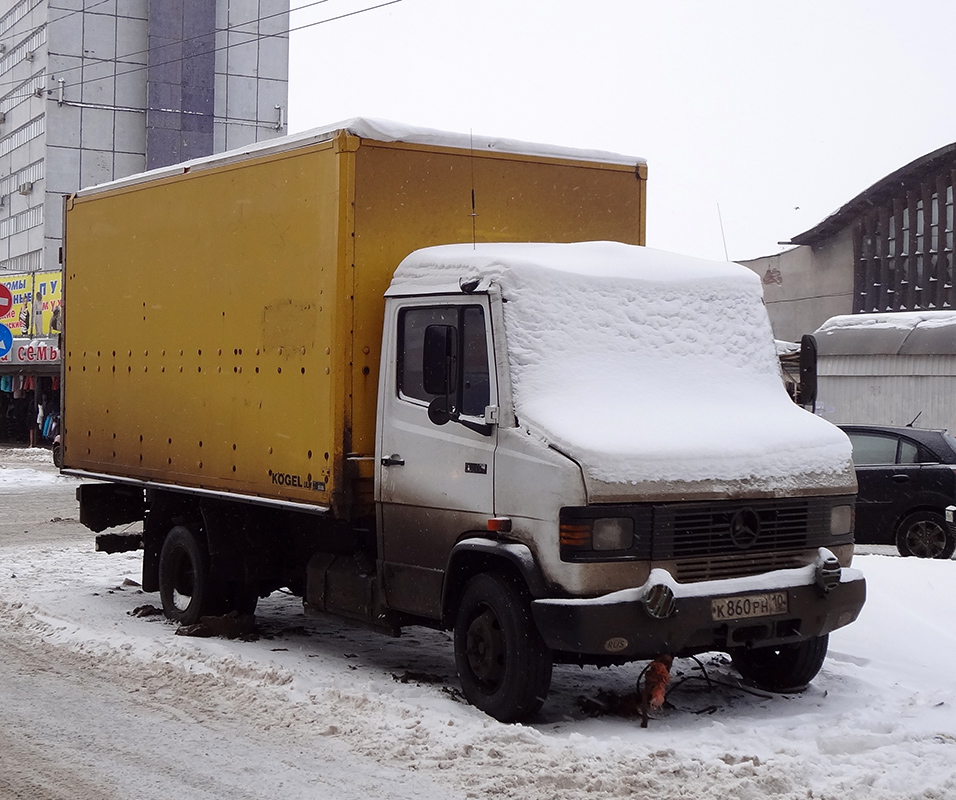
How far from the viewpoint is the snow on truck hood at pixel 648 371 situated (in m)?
6.83

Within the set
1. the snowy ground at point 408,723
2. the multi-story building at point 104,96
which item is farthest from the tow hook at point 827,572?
the multi-story building at point 104,96

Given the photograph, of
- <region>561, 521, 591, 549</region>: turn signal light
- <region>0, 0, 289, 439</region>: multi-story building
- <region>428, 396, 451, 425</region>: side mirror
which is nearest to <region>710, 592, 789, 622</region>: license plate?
<region>561, 521, 591, 549</region>: turn signal light

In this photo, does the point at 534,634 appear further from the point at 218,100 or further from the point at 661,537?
the point at 218,100

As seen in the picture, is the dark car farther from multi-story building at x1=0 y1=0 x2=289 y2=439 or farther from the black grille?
multi-story building at x1=0 y1=0 x2=289 y2=439

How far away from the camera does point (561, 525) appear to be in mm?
6676

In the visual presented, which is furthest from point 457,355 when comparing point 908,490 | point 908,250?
point 908,250

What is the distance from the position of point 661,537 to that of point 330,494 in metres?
2.15

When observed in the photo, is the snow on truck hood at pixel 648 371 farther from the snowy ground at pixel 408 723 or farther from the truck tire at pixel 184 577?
the truck tire at pixel 184 577

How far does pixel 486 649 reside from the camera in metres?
7.19

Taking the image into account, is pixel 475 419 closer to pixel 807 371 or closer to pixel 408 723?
pixel 408 723

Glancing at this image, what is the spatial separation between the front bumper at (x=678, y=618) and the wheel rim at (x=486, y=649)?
1.52 ft

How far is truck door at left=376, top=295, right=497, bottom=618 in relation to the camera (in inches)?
285

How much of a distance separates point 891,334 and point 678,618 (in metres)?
20.9

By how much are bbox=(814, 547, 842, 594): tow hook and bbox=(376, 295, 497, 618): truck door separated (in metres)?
1.75
